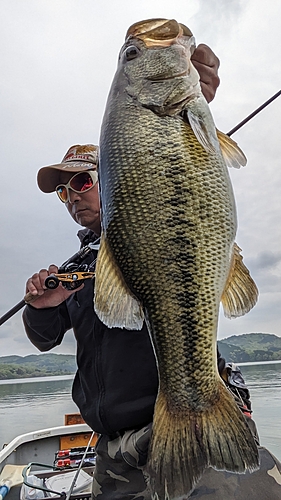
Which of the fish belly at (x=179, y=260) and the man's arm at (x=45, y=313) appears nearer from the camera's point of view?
the fish belly at (x=179, y=260)

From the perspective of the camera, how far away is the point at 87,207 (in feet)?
9.39

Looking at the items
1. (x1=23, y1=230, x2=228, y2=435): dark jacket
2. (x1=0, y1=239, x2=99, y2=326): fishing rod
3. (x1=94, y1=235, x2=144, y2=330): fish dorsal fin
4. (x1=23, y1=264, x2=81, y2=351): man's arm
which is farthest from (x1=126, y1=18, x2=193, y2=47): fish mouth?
(x1=23, y1=230, x2=228, y2=435): dark jacket

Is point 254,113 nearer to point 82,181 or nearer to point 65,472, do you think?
point 82,181

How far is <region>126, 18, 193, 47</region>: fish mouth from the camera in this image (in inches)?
78.2

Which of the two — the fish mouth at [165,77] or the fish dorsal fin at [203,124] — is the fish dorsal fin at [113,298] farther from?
the fish mouth at [165,77]

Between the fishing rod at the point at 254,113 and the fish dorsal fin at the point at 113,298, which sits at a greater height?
the fishing rod at the point at 254,113

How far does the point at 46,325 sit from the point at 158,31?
188 cm

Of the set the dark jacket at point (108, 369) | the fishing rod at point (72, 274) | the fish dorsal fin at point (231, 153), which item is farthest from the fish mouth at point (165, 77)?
the dark jacket at point (108, 369)

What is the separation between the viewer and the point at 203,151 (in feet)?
5.52

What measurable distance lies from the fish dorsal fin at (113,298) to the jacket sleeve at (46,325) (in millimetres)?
1123

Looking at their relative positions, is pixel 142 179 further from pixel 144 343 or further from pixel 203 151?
pixel 144 343

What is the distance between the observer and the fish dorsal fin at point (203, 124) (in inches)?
66.3

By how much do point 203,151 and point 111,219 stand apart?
17.9 inches

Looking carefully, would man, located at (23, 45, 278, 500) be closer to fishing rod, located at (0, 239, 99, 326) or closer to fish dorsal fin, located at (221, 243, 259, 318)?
fishing rod, located at (0, 239, 99, 326)
